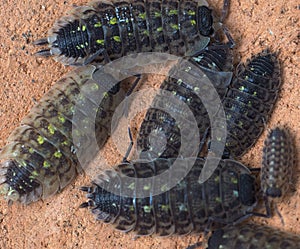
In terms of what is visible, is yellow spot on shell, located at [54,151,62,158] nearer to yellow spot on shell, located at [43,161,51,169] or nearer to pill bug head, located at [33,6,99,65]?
yellow spot on shell, located at [43,161,51,169]

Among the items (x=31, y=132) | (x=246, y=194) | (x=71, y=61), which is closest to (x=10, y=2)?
(x=71, y=61)

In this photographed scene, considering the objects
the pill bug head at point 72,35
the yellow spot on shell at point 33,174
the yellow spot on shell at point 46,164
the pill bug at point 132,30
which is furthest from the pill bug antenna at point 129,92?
the yellow spot on shell at point 33,174

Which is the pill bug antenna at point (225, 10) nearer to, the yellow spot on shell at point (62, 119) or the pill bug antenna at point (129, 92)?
the pill bug antenna at point (129, 92)

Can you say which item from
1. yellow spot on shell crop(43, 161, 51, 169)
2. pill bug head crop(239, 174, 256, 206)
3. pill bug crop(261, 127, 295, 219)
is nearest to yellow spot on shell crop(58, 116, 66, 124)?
yellow spot on shell crop(43, 161, 51, 169)

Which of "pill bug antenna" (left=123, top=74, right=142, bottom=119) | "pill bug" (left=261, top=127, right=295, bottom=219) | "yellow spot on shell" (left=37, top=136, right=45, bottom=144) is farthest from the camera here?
"pill bug antenna" (left=123, top=74, right=142, bottom=119)

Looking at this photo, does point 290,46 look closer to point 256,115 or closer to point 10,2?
point 256,115

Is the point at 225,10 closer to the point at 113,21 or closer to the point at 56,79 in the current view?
the point at 113,21

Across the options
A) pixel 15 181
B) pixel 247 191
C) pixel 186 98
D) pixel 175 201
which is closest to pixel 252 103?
pixel 186 98
